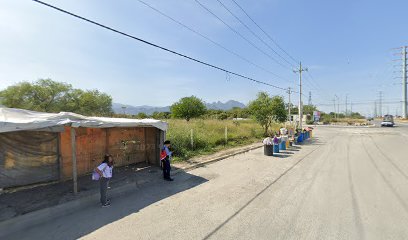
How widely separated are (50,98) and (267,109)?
40489 mm

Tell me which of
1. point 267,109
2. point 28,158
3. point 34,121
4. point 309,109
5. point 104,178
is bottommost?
point 104,178

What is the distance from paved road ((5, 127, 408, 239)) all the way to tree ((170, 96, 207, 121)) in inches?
1486

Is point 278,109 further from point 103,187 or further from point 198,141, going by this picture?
point 103,187

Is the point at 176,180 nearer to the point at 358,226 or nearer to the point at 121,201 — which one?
the point at 121,201

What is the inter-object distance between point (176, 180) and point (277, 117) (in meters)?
18.4

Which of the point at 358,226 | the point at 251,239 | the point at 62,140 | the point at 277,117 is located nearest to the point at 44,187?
the point at 62,140

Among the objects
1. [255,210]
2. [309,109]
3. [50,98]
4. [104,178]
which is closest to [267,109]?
[255,210]

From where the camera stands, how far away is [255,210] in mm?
5469

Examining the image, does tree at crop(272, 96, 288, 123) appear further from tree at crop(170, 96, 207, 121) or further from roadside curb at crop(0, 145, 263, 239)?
tree at crop(170, 96, 207, 121)

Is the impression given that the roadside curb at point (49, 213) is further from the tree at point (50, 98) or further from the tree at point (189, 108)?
the tree at point (189, 108)

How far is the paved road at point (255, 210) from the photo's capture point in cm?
442

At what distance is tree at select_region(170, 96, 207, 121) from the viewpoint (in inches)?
1833

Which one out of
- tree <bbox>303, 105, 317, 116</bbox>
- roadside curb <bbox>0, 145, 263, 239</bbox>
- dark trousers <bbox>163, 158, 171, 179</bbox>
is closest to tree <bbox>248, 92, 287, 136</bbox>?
dark trousers <bbox>163, 158, 171, 179</bbox>

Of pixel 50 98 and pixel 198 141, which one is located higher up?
pixel 50 98
